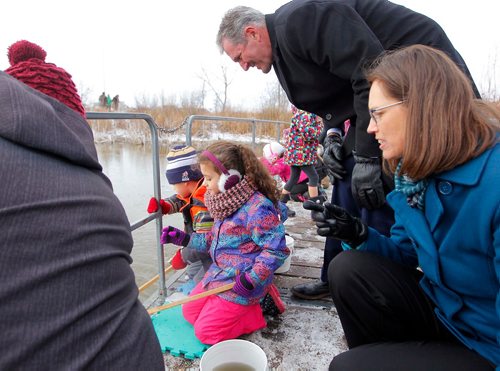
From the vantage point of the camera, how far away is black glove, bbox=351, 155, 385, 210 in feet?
5.15

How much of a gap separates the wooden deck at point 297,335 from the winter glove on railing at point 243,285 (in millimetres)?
252

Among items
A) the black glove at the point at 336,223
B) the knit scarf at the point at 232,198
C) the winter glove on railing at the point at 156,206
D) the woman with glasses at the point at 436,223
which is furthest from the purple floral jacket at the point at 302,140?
the woman with glasses at the point at 436,223

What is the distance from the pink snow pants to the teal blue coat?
2.86ft

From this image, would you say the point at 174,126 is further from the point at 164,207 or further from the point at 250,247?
the point at 250,247

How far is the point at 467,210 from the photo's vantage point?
97cm

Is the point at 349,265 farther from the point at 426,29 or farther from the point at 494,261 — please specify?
the point at 426,29

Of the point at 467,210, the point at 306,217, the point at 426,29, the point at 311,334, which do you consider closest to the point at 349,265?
the point at 467,210

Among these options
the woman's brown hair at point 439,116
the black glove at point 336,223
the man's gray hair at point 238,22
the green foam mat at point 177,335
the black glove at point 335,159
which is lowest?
the green foam mat at point 177,335

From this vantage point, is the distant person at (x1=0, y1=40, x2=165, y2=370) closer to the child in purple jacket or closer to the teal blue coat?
the teal blue coat

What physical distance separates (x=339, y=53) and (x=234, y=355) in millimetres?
1286

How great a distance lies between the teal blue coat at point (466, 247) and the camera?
942 mm

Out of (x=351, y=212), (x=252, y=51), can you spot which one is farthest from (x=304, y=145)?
(x=252, y=51)

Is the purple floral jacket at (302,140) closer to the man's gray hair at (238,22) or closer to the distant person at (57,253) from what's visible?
the man's gray hair at (238,22)

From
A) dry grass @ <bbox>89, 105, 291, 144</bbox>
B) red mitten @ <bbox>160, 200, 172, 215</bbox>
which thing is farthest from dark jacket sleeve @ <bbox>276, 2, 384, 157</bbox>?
dry grass @ <bbox>89, 105, 291, 144</bbox>
